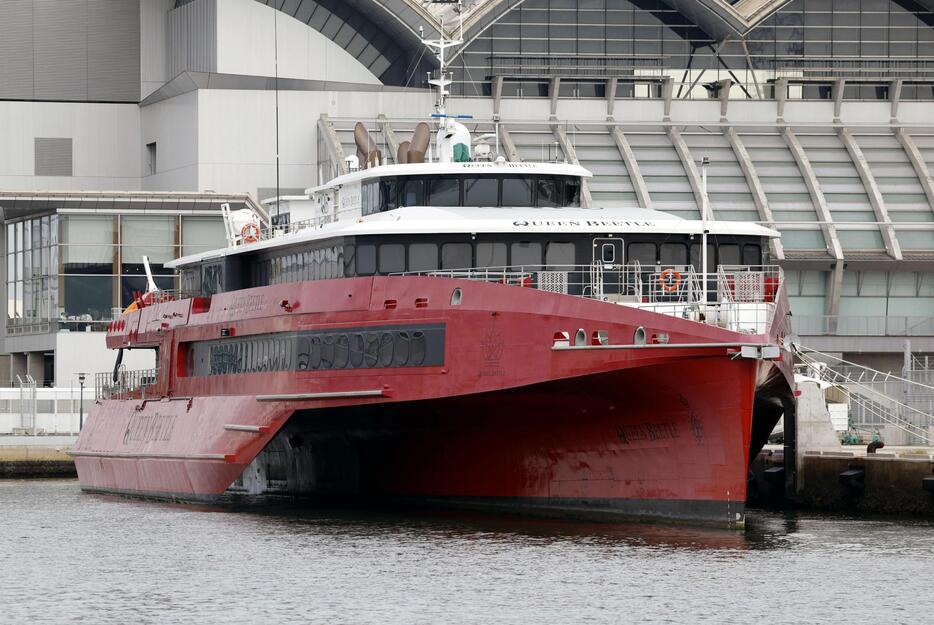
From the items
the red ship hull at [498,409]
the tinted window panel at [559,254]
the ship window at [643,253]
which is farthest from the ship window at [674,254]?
the red ship hull at [498,409]

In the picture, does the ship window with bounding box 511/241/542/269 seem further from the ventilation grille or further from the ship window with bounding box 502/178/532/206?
the ventilation grille

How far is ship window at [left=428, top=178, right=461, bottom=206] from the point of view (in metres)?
41.7

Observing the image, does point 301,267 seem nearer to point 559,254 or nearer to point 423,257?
point 423,257

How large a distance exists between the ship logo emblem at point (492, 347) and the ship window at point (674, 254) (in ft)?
16.4

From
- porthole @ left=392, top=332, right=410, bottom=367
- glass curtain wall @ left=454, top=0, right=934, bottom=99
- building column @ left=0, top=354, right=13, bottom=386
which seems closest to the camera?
porthole @ left=392, top=332, right=410, bottom=367

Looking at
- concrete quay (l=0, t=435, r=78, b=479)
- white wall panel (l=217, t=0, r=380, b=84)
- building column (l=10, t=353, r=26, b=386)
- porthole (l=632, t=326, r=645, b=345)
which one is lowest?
concrete quay (l=0, t=435, r=78, b=479)

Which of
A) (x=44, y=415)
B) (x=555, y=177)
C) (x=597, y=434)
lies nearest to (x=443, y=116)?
(x=555, y=177)

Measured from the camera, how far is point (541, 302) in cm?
3544

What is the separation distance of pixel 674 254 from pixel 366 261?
6.68 m

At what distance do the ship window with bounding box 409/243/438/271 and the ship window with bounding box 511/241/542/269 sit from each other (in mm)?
1694

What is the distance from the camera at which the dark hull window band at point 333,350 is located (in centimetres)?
3725

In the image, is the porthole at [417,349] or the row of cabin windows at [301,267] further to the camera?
the row of cabin windows at [301,267]

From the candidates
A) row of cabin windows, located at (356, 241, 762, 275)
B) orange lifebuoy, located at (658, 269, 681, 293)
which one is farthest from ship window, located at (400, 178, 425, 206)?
orange lifebuoy, located at (658, 269, 681, 293)

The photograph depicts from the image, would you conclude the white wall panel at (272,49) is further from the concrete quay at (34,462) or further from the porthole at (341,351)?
the porthole at (341,351)
